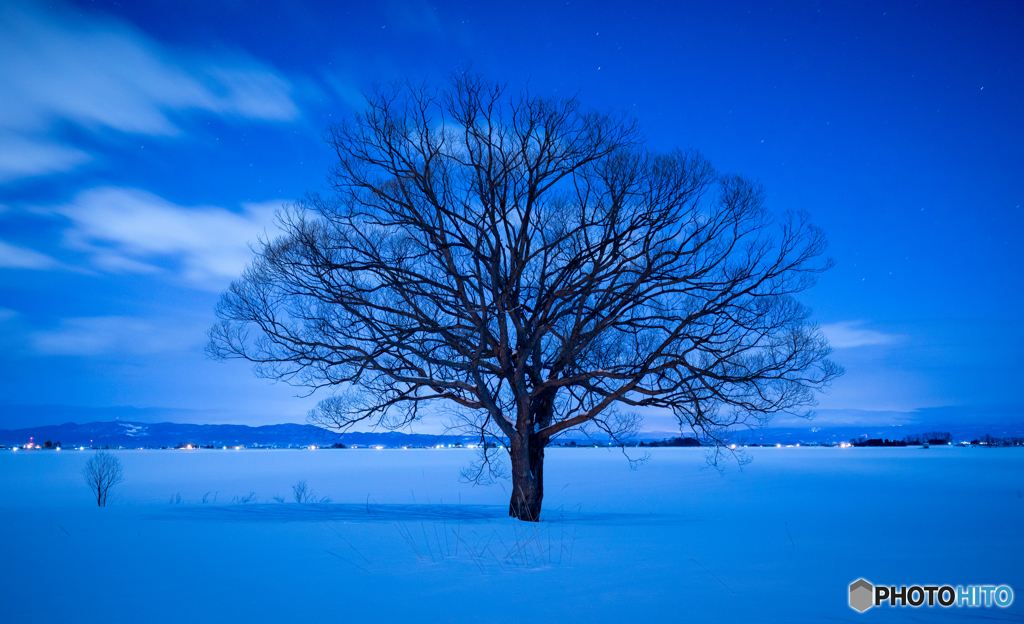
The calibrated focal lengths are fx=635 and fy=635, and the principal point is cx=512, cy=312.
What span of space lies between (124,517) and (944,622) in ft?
43.6

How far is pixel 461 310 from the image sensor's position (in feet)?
47.9

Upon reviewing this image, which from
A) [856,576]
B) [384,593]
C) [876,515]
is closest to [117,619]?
[384,593]

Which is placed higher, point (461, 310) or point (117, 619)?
point (461, 310)

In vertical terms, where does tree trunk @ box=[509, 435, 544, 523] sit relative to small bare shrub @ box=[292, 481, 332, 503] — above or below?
above

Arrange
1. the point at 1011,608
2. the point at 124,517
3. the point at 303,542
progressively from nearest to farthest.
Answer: the point at 1011,608 → the point at 303,542 → the point at 124,517

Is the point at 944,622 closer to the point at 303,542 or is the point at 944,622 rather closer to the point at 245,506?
the point at 303,542

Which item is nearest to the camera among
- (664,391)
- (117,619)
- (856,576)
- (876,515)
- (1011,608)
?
(117,619)
